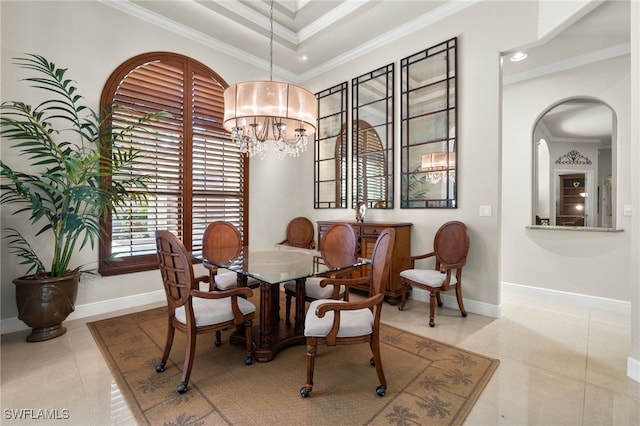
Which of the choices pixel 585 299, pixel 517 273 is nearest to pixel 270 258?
pixel 517 273

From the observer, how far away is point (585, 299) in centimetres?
350

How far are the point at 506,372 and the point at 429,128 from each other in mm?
2664

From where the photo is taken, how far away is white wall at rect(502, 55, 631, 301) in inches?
130

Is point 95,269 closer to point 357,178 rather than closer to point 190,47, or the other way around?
point 190,47

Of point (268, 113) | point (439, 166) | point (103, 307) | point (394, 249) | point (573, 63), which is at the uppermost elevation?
point (573, 63)

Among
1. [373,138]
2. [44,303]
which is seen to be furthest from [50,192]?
[373,138]

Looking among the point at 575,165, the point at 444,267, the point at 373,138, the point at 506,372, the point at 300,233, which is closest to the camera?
the point at 506,372

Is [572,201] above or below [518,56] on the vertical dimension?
below

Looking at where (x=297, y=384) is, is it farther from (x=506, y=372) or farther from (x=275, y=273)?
(x=506, y=372)

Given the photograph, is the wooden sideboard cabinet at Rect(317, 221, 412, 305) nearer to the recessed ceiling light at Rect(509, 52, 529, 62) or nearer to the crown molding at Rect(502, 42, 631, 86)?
the recessed ceiling light at Rect(509, 52, 529, 62)

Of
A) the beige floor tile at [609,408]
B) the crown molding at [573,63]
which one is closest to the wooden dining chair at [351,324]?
the beige floor tile at [609,408]

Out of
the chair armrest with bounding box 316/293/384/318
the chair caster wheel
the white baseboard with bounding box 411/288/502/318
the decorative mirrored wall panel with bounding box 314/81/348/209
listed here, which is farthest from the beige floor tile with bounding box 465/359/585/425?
the decorative mirrored wall panel with bounding box 314/81/348/209

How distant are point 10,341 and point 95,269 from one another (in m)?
0.85

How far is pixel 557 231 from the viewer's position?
3.74 meters
